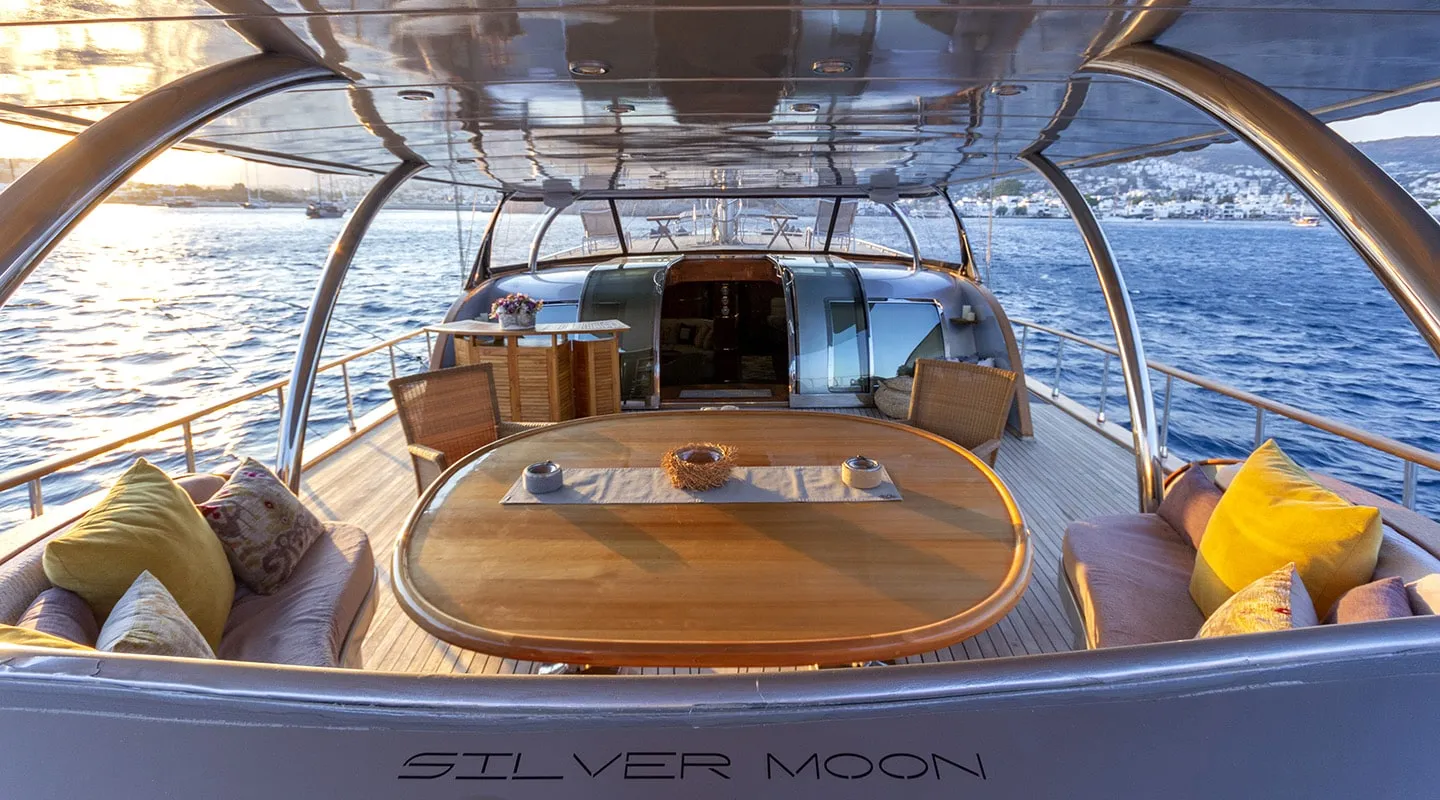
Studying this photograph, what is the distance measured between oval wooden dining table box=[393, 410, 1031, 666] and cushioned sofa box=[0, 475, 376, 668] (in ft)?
1.19

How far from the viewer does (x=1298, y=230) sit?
68188 millimetres

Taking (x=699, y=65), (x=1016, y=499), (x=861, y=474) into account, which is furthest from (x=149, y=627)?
(x=1016, y=499)

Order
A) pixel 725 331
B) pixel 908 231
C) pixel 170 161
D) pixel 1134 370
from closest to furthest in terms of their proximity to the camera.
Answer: pixel 1134 370 < pixel 170 161 < pixel 908 231 < pixel 725 331

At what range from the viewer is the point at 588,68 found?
7.24ft

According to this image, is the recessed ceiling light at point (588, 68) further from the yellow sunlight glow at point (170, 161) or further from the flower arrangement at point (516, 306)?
the flower arrangement at point (516, 306)

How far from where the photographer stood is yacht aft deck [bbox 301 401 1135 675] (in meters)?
2.55

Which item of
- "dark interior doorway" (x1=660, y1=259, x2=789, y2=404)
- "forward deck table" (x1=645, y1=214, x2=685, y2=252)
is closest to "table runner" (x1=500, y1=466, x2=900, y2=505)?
"dark interior doorway" (x1=660, y1=259, x2=789, y2=404)

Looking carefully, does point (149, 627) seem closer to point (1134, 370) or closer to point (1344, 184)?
point (1344, 184)

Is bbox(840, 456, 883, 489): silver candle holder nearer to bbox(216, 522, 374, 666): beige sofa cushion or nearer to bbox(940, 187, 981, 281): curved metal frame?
bbox(216, 522, 374, 666): beige sofa cushion

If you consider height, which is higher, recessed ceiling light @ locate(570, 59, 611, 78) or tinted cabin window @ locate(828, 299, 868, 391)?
recessed ceiling light @ locate(570, 59, 611, 78)

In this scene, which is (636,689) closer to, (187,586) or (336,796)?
(336,796)

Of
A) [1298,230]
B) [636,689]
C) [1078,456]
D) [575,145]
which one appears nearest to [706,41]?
[636,689]

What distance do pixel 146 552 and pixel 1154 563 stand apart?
9.12ft

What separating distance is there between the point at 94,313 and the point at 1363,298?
153 feet
